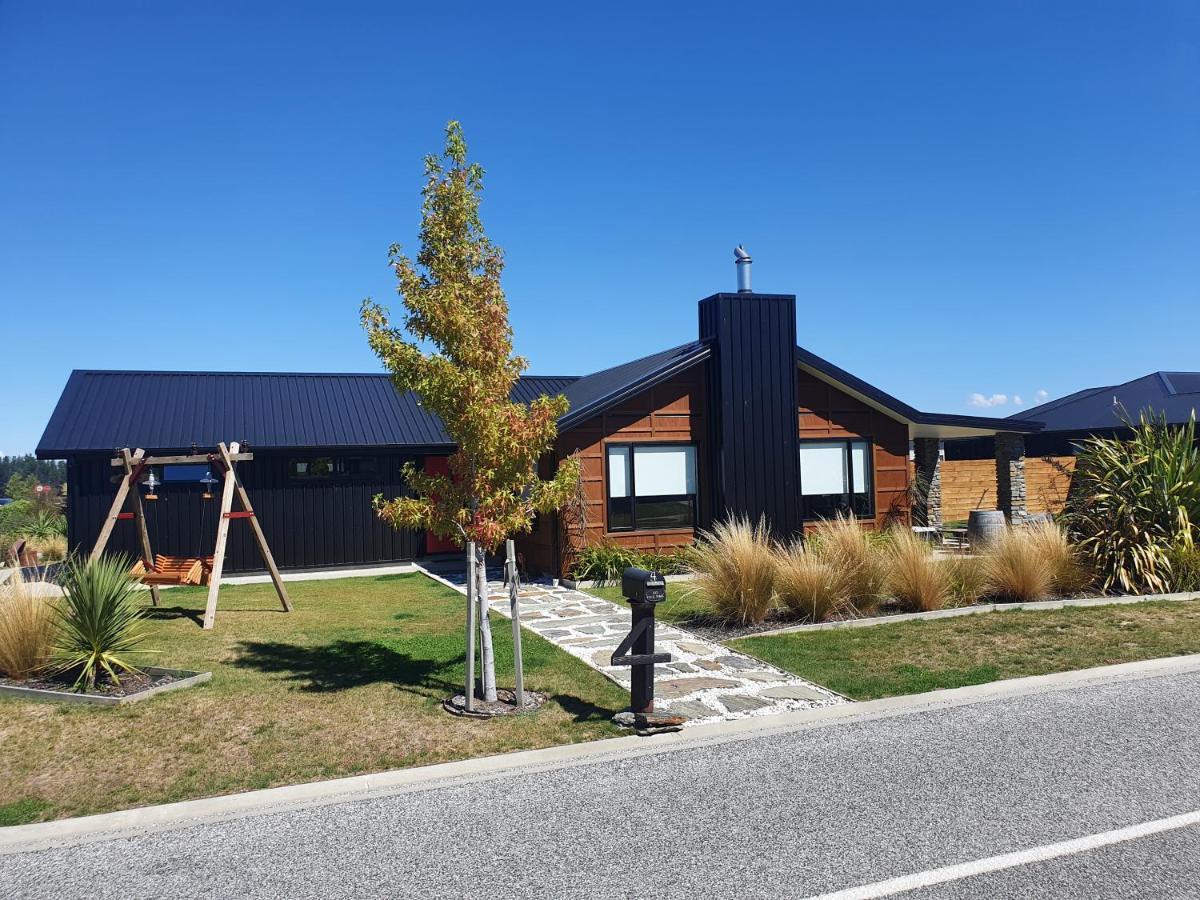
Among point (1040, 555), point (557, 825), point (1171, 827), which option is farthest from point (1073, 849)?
point (1040, 555)

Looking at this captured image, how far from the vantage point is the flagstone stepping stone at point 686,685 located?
7555 millimetres

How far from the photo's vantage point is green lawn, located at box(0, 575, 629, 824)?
567 cm

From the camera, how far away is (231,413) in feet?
59.0

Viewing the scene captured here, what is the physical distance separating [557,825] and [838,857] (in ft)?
4.93

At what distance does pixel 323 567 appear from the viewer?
1742cm

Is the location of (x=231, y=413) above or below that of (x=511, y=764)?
above

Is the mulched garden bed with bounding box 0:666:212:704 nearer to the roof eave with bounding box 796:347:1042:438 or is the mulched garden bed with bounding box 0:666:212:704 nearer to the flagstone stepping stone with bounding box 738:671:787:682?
the flagstone stepping stone with bounding box 738:671:787:682

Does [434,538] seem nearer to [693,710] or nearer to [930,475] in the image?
[930,475]

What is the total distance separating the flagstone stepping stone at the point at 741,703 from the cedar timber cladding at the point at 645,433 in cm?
740

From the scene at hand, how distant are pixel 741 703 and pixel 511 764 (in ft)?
7.20

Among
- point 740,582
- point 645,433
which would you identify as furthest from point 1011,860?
point 645,433

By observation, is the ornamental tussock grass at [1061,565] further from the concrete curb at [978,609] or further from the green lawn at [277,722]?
the green lawn at [277,722]

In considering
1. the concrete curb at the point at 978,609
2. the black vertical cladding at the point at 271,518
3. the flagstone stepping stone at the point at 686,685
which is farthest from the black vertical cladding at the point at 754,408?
the flagstone stepping stone at the point at 686,685

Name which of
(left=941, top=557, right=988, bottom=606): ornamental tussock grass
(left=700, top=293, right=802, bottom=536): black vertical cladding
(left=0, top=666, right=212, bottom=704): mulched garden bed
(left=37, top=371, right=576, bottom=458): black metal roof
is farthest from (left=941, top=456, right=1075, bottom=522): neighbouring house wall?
(left=0, top=666, right=212, bottom=704): mulched garden bed
